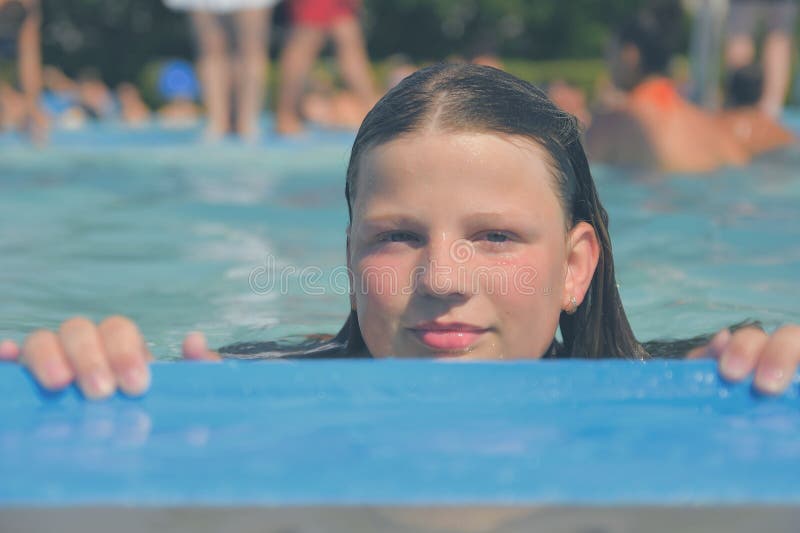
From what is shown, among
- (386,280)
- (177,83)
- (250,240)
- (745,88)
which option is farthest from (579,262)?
(177,83)

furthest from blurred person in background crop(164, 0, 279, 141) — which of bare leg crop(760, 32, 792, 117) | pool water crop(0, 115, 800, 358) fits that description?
bare leg crop(760, 32, 792, 117)

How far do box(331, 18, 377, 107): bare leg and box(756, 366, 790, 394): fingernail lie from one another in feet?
26.2

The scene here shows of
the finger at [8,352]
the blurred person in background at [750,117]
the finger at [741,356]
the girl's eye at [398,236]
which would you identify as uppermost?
the girl's eye at [398,236]

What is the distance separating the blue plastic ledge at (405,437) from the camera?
1.51 metres

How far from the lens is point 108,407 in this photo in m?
1.86

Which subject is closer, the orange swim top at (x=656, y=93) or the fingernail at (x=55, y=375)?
the fingernail at (x=55, y=375)

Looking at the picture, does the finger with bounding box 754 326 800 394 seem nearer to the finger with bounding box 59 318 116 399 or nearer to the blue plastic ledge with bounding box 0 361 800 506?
the blue plastic ledge with bounding box 0 361 800 506

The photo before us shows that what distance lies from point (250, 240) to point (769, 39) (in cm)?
713

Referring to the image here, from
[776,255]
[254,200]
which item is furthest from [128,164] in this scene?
[776,255]

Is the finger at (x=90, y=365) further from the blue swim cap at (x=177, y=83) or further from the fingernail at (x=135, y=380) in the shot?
the blue swim cap at (x=177, y=83)

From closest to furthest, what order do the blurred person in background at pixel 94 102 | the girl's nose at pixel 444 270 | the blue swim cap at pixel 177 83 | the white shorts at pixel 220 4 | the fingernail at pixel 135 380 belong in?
the fingernail at pixel 135 380 < the girl's nose at pixel 444 270 < the white shorts at pixel 220 4 < the blurred person in background at pixel 94 102 < the blue swim cap at pixel 177 83

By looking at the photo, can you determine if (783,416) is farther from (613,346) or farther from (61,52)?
(61,52)

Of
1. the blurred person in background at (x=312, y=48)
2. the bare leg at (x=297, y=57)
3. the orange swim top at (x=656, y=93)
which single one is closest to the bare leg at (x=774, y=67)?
the orange swim top at (x=656, y=93)

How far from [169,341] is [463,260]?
161 cm
